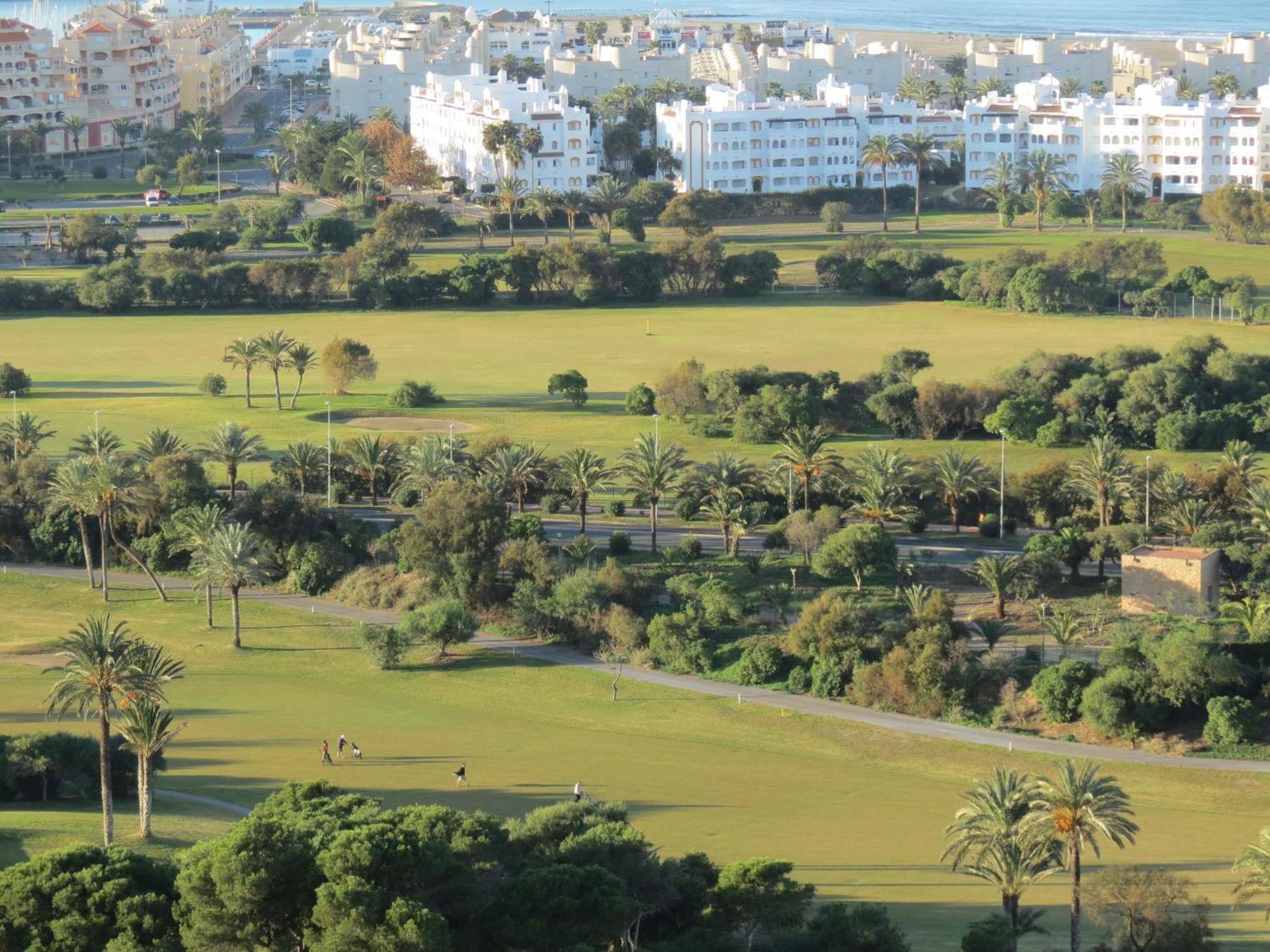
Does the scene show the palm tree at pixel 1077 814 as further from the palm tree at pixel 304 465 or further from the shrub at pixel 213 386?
the shrub at pixel 213 386

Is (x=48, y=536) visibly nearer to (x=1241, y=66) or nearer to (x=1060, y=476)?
(x=1060, y=476)

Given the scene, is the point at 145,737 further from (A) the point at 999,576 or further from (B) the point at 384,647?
(A) the point at 999,576

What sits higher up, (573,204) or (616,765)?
(573,204)

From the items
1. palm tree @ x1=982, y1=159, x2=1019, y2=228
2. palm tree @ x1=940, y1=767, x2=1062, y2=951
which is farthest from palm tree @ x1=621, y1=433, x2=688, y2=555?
palm tree @ x1=982, y1=159, x2=1019, y2=228

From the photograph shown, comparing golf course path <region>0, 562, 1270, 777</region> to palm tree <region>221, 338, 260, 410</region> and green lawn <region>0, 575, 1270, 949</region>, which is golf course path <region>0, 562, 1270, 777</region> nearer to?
green lawn <region>0, 575, 1270, 949</region>

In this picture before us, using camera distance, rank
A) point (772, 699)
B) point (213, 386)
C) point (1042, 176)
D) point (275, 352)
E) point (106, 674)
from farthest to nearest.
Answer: point (1042, 176), point (213, 386), point (275, 352), point (772, 699), point (106, 674)

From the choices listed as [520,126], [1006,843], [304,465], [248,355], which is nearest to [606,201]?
[520,126]

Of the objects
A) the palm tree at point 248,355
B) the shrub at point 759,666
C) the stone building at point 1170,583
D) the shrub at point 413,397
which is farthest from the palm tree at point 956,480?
the palm tree at point 248,355

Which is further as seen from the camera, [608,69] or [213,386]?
[608,69]
